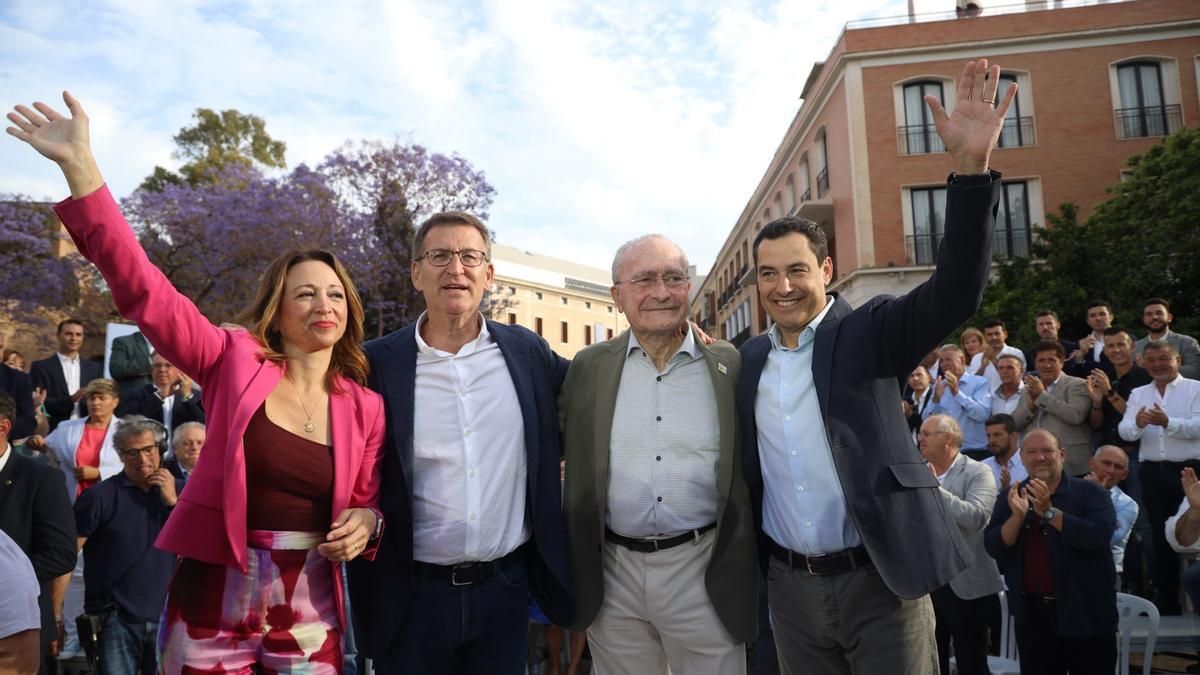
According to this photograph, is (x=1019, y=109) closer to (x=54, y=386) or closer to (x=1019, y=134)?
(x=1019, y=134)

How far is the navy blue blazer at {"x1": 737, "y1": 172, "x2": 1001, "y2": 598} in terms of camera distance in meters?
2.66

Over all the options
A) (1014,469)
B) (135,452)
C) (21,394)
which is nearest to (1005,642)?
(1014,469)

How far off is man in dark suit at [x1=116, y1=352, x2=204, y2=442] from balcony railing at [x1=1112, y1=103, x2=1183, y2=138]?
78.7 ft

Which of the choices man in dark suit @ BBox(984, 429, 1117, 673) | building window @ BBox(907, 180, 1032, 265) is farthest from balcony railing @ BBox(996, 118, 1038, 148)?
man in dark suit @ BBox(984, 429, 1117, 673)

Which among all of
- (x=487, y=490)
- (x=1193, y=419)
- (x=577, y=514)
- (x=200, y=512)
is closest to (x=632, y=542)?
(x=577, y=514)

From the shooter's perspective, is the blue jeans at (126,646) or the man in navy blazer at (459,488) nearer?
the man in navy blazer at (459,488)

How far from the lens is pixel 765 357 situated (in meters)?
3.26

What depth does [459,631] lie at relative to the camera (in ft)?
9.50

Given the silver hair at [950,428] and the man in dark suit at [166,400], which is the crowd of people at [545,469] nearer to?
the silver hair at [950,428]

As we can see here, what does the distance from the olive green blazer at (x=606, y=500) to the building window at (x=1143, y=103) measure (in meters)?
24.2

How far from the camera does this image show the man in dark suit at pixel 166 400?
6.94m

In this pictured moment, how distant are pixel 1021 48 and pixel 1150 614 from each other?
21638 millimetres

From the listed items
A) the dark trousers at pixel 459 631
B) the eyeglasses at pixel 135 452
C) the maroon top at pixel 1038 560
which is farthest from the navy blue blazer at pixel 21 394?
the maroon top at pixel 1038 560

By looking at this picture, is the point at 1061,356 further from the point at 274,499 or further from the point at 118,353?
the point at 118,353
